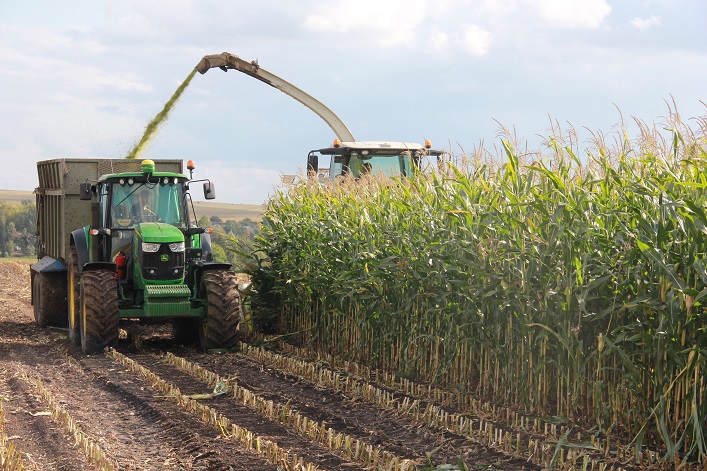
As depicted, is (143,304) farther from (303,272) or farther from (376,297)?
(376,297)

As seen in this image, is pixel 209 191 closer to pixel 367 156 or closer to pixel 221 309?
pixel 221 309

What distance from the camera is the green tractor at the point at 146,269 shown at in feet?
36.8

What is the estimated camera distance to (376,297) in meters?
10.1

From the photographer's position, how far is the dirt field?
666cm

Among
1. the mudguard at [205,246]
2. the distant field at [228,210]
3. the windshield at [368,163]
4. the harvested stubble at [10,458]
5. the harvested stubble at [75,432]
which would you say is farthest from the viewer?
the distant field at [228,210]

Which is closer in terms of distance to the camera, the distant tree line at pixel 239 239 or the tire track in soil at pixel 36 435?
the tire track in soil at pixel 36 435

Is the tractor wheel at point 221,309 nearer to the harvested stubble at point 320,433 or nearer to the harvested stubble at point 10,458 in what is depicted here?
the harvested stubble at point 320,433

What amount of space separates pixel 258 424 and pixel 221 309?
3.78m

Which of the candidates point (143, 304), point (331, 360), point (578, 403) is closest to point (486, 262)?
point (578, 403)

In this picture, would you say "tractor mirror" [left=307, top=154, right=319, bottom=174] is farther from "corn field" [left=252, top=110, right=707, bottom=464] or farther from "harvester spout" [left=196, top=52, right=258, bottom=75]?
"corn field" [left=252, top=110, right=707, bottom=464]

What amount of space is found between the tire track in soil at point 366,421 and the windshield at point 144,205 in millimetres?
2291

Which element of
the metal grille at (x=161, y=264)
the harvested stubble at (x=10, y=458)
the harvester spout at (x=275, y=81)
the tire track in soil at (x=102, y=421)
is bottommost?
the tire track in soil at (x=102, y=421)

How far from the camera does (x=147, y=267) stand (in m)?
11.3

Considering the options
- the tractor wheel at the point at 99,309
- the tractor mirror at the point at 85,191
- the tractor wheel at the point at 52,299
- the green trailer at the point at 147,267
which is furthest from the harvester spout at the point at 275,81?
the tractor wheel at the point at 99,309
